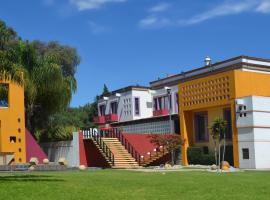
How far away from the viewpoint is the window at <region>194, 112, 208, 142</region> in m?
41.6

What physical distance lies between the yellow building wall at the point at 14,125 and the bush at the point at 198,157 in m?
13.1

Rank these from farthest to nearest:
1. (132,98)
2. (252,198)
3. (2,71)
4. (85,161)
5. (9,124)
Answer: (132,98)
(85,161)
(9,124)
(2,71)
(252,198)

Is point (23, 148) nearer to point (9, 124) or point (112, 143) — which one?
point (9, 124)

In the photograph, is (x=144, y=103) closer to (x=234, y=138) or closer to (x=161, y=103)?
(x=161, y=103)

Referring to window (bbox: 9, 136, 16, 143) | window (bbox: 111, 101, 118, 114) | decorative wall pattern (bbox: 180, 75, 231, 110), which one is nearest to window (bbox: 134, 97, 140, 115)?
window (bbox: 111, 101, 118, 114)

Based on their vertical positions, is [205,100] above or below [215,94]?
below

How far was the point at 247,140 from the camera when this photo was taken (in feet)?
120

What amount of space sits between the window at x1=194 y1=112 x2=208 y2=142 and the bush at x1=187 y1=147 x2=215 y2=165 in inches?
43.2

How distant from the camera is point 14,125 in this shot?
3641 cm

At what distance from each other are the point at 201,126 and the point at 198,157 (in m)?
2.77

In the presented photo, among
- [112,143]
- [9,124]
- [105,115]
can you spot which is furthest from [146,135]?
[105,115]

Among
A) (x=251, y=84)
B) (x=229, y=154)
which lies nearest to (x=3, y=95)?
(x=229, y=154)

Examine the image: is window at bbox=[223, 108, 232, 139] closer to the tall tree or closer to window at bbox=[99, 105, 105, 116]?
the tall tree

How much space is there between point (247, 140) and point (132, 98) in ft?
71.0
